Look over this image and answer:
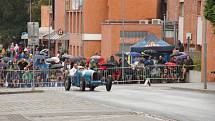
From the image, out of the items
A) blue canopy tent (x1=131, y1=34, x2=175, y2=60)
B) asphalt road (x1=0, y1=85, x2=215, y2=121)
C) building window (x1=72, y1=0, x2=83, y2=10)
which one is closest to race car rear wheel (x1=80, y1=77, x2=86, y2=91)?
asphalt road (x1=0, y1=85, x2=215, y2=121)

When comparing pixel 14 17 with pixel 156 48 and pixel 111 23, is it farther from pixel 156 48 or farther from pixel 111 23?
pixel 156 48

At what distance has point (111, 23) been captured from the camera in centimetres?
5919

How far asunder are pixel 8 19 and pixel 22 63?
67561 mm

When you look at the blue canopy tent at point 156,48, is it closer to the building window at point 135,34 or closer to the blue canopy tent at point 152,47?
the blue canopy tent at point 152,47

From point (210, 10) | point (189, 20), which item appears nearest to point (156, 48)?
point (189, 20)

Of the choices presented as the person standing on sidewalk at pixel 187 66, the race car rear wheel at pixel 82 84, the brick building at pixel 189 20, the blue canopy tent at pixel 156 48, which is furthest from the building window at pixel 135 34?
the race car rear wheel at pixel 82 84

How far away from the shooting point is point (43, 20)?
314ft

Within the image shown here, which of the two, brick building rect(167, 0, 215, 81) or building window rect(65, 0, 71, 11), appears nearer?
brick building rect(167, 0, 215, 81)

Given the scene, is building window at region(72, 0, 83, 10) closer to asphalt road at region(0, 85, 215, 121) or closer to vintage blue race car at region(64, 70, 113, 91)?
vintage blue race car at region(64, 70, 113, 91)

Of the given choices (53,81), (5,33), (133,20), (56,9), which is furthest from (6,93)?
(5,33)

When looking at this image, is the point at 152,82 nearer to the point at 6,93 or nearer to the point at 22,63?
the point at 22,63

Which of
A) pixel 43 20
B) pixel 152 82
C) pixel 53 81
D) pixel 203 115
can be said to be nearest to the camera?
pixel 203 115

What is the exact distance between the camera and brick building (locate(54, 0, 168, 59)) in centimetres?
5912

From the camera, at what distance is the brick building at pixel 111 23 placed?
5912 centimetres
